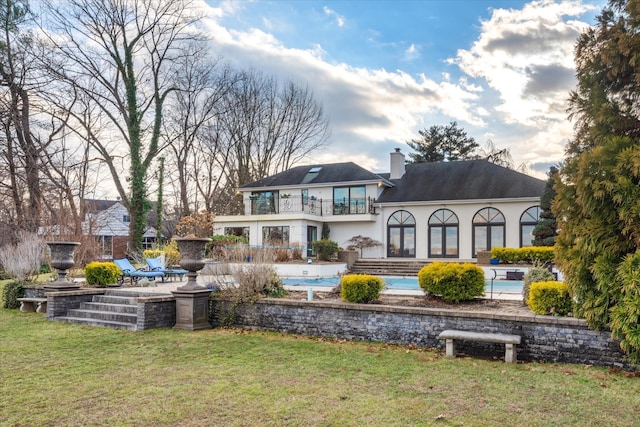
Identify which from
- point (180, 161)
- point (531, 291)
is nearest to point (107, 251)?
point (180, 161)

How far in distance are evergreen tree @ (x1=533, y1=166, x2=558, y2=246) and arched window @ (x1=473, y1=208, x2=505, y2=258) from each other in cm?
198

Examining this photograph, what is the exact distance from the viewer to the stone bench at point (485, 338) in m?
6.62

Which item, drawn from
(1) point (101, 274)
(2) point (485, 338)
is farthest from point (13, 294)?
(2) point (485, 338)

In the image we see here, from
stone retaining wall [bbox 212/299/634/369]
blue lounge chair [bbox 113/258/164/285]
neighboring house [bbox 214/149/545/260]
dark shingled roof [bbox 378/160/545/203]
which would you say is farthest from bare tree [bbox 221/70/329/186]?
stone retaining wall [bbox 212/299/634/369]

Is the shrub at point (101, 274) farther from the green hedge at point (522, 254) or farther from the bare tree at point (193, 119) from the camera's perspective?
the bare tree at point (193, 119)

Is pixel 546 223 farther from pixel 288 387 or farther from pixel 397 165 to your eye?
pixel 288 387

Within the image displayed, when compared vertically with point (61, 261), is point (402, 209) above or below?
above

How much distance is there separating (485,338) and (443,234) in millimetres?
18123

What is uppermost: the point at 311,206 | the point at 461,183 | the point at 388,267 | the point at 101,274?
the point at 461,183

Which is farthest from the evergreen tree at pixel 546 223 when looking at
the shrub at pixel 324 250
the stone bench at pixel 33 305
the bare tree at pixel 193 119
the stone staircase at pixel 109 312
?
Result: the bare tree at pixel 193 119

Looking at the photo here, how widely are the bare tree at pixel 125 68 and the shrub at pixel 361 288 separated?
1885cm

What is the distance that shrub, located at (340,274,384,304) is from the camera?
8.67 m

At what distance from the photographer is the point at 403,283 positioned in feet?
55.0

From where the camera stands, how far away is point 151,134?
2616 cm
